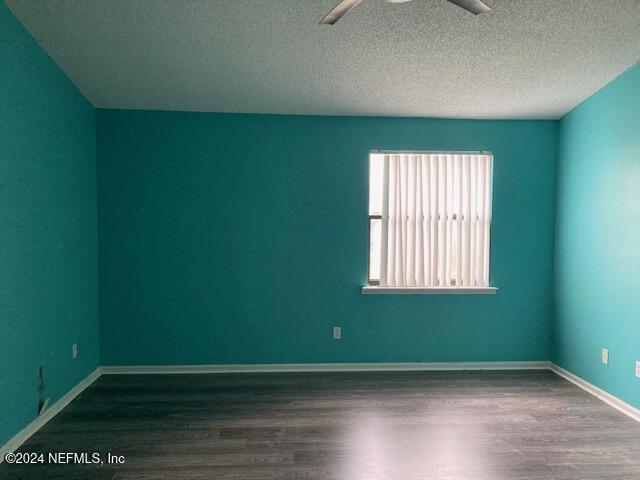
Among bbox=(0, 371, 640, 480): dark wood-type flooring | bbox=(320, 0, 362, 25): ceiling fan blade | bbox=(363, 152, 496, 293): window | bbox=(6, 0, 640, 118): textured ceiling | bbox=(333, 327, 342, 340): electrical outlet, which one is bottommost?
bbox=(0, 371, 640, 480): dark wood-type flooring

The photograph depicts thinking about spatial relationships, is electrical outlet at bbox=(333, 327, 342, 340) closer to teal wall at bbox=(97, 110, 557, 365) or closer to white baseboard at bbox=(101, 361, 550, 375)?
teal wall at bbox=(97, 110, 557, 365)

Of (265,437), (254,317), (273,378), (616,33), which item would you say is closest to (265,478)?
(265,437)

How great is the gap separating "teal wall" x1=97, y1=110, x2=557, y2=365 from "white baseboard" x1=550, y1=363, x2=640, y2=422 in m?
0.24

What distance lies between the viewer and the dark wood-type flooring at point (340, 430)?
7.95 ft

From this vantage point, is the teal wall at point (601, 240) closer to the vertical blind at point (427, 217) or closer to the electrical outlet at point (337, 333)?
the vertical blind at point (427, 217)

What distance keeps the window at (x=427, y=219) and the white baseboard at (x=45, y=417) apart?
2.63 m

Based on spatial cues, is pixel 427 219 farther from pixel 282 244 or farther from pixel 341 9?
pixel 341 9

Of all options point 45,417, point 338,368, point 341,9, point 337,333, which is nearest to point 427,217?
point 337,333

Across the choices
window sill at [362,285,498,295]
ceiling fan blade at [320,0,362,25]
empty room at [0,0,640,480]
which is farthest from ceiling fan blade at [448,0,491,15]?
window sill at [362,285,498,295]

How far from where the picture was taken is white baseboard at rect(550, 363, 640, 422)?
3.17 metres

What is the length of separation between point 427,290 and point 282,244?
1.49 meters

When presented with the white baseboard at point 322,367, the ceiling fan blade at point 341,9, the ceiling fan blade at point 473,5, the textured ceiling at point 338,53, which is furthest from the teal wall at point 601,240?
the ceiling fan blade at point 341,9

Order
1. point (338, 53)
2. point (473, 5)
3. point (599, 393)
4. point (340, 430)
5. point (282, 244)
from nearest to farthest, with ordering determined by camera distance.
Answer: point (473, 5)
point (340, 430)
point (338, 53)
point (599, 393)
point (282, 244)

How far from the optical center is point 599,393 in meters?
3.53
